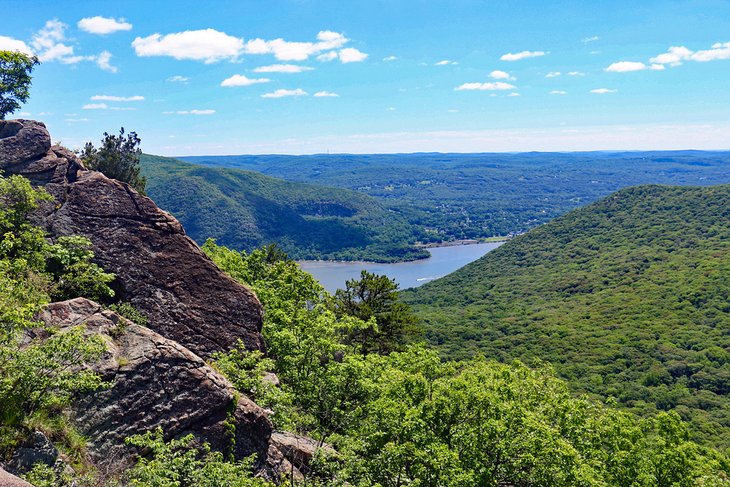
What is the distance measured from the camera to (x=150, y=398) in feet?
52.0

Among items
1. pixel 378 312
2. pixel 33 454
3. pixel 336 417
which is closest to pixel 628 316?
pixel 378 312

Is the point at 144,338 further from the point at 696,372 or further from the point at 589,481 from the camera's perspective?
the point at 696,372

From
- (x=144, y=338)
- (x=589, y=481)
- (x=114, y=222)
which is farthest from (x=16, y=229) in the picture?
(x=589, y=481)

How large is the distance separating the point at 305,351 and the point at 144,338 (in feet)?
25.6

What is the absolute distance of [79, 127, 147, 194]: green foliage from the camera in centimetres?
3978

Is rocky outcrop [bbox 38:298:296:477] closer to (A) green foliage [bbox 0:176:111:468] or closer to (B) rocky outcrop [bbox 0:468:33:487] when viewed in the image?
(A) green foliage [bbox 0:176:111:468]

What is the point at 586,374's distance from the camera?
307 ft

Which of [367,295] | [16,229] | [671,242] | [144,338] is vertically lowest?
[671,242]

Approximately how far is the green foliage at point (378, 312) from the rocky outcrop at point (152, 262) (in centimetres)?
2120

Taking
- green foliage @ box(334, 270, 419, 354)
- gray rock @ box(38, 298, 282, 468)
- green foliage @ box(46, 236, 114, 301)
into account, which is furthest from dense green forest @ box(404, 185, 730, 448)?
green foliage @ box(46, 236, 114, 301)

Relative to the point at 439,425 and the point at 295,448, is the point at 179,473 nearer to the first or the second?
the point at 295,448

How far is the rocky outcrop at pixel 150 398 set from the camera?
1485 centimetres

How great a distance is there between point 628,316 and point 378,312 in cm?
10146

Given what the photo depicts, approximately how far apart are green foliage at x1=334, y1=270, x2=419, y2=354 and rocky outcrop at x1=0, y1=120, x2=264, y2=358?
69.5 feet
